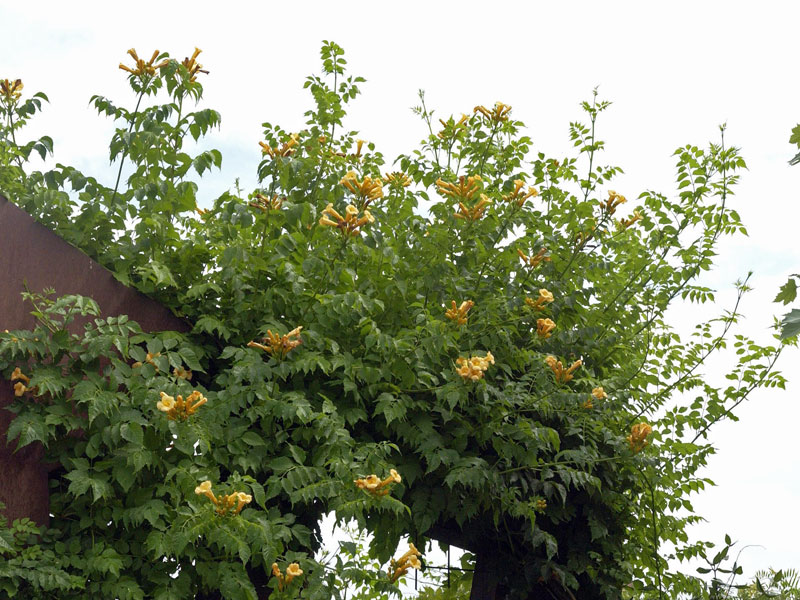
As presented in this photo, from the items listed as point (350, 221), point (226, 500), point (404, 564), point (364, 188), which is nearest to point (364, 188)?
point (364, 188)

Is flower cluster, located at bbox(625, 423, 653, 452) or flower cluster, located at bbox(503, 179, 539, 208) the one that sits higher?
flower cluster, located at bbox(503, 179, 539, 208)

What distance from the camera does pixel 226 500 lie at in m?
3.40

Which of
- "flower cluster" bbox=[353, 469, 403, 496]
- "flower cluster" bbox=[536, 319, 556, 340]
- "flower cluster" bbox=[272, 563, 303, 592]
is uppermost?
"flower cluster" bbox=[536, 319, 556, 340]

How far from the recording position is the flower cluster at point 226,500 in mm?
3377

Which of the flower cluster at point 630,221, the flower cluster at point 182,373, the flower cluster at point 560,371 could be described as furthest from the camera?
the flower cluster at point 630,221

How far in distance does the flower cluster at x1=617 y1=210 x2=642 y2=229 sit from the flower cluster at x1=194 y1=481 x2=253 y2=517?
342 centimetres

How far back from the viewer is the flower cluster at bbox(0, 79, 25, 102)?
185 inches

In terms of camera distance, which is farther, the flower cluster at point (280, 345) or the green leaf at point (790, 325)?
the flower cluster at point (280, 345)

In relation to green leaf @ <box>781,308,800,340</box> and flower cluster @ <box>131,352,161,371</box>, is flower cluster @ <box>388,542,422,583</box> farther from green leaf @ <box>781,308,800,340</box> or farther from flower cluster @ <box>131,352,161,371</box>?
green leaf @ <box>781,308,800,340</box>

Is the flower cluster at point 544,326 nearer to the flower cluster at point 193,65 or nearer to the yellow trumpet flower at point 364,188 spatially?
the yellow trumpet flower at point 364,188

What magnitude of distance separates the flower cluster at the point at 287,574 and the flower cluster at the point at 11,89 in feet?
9.91

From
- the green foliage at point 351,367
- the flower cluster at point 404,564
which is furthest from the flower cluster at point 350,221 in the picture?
the flower cluster at point 404,564

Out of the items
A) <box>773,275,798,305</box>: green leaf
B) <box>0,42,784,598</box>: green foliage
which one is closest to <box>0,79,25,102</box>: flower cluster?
<box>0,42,784,598</box>: green foliage

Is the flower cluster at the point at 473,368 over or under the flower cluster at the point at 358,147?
under
